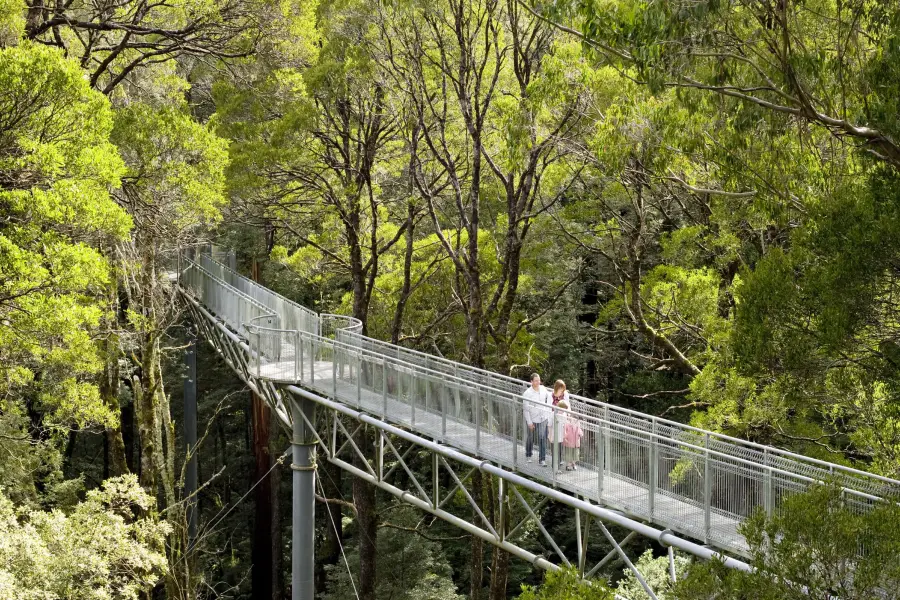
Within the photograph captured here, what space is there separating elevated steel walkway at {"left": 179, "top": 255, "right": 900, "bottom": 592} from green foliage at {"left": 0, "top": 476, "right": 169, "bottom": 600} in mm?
3365

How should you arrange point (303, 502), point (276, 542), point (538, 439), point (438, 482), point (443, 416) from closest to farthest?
1. point (538, 439)
2. point (443, 416)
3. point (438, 482)
4. point (303, 502)
5. point (276, 542)

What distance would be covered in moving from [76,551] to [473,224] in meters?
8.19

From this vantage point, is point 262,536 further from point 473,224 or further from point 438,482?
point 473,224

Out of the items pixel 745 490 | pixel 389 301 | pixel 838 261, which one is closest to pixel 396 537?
pixel 389 301

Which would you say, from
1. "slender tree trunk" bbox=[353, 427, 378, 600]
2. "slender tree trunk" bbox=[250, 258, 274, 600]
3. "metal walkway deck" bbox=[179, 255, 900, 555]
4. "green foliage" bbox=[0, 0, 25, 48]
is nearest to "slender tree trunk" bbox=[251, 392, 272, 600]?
"slender tree trunk" bbox=[250, 258, 274, 600]

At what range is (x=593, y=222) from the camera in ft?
68.2

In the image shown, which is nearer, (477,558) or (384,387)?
(384,387)

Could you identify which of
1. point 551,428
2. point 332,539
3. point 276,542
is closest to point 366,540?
point 551,428

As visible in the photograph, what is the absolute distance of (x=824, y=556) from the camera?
4.88m

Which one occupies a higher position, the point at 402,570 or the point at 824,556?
the point at 824,556

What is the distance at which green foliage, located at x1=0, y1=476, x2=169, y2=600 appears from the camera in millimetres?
11352

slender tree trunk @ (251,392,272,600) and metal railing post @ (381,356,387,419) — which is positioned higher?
metal railing post @ (381,356,387,419)

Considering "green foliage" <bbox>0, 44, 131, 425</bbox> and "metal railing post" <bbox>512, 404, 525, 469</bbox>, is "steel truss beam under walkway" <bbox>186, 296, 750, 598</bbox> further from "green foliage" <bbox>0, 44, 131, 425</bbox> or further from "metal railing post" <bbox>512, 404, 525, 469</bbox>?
"green foliage" <bbox>0, 44, 131, 425</bbox>

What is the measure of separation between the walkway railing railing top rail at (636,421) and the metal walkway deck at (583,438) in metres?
0.03
